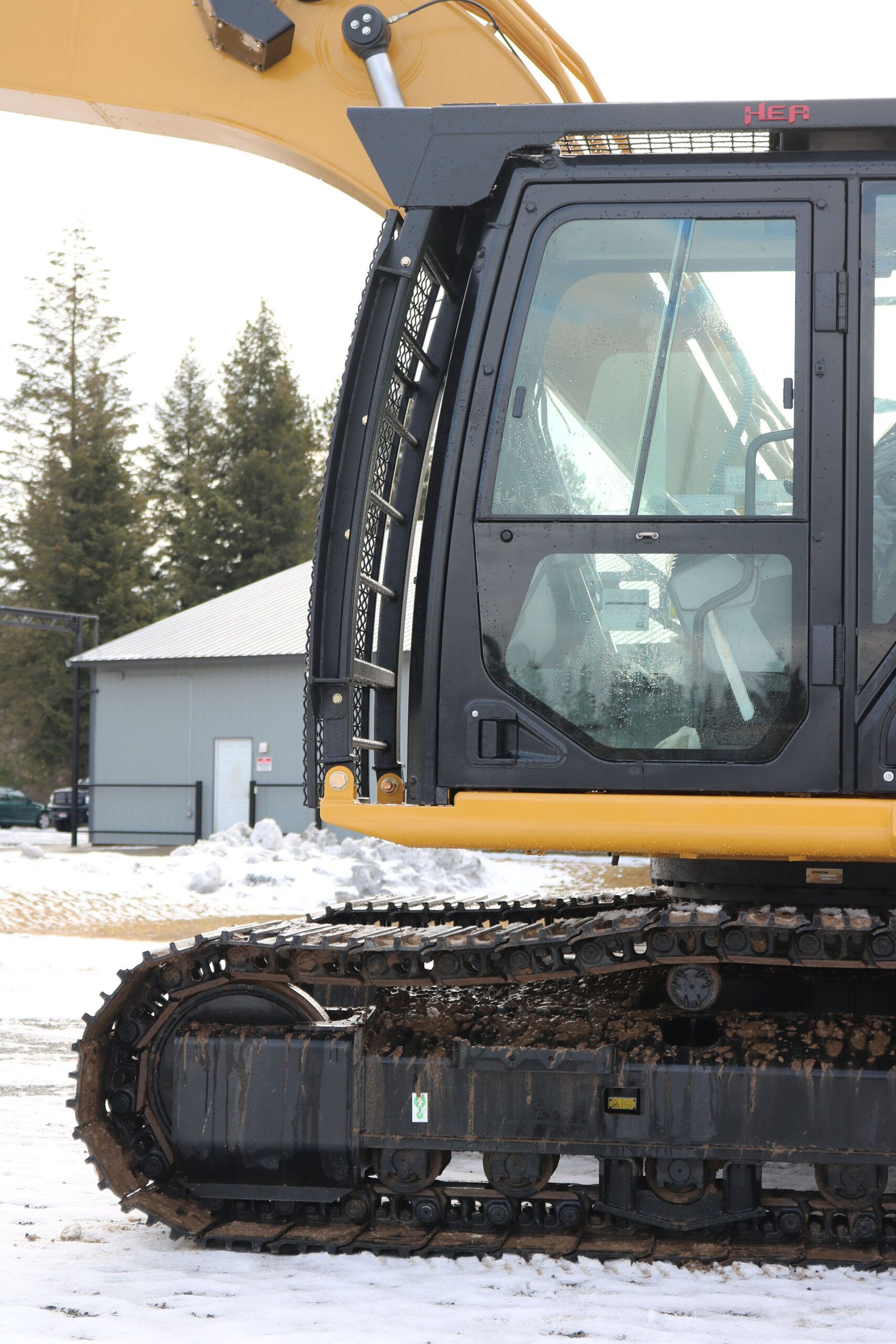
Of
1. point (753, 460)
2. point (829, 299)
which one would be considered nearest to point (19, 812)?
point (753, 460)

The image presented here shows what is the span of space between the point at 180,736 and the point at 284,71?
26.9m

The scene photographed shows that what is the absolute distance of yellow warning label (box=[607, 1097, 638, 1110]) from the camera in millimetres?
4461

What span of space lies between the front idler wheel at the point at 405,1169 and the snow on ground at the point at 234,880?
10444 millimetres

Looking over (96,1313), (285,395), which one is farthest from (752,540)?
(285,395)

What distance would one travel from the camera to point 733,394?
14.3 feet

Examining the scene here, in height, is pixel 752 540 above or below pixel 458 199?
below

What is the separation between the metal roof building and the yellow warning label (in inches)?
945

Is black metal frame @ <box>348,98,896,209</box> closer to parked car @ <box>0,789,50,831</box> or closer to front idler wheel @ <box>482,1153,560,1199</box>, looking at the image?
front idler wheel @ <box>482,1153,560,1199</box>

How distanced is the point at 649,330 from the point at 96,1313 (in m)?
3.43

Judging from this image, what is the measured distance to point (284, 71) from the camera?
5.27m

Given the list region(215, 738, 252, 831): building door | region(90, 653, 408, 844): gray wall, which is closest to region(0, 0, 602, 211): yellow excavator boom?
region(90, 653, 408, 844): gray wall

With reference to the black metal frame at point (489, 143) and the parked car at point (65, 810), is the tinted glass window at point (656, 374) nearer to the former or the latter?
the black metal frame at point (489, 143)

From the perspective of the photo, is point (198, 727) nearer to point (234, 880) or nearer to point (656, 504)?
point (234, 880)

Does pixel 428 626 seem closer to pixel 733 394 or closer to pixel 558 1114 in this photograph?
pixel 733 394
